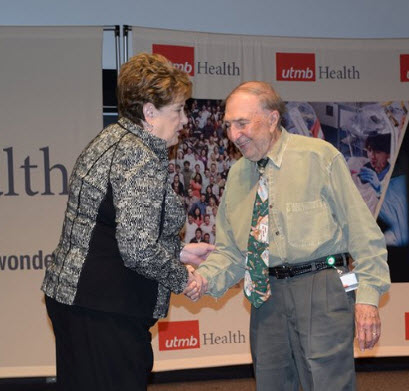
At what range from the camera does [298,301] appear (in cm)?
263

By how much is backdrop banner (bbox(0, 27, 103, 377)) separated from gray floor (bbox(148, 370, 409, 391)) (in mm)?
955

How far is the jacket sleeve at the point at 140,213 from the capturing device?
2.20m

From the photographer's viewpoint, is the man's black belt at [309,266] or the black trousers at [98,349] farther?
the man's black belt at [309,266]

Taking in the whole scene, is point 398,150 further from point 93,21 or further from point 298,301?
point 298,301

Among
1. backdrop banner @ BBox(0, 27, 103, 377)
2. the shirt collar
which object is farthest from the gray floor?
the shirt collar

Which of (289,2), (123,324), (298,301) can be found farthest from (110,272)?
(289,2)

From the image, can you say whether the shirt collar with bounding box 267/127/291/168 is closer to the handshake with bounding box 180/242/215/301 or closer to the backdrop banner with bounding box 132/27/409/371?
the handshake with bounding box 180/242/215/301

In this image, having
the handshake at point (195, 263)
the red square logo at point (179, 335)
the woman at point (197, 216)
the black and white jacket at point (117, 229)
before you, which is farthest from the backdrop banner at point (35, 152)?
the black and white jacket at point (117, 229)

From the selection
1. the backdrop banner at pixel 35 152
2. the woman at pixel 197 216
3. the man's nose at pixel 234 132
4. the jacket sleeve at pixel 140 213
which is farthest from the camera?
the woman at pixel 197 216

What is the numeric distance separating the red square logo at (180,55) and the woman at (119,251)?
8.38ft

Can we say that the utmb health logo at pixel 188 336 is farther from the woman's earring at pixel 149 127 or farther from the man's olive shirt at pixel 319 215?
the woman's earring at pixel 149 127

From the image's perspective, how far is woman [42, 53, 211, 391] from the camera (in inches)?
87.7

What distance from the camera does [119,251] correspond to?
89.5 inches

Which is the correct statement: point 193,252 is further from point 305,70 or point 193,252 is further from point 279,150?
point 305,70
